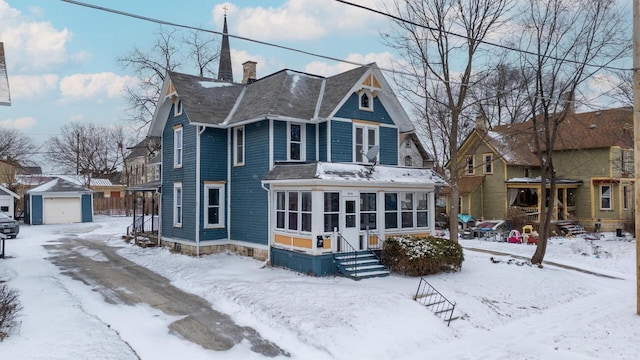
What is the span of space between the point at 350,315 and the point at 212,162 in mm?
10840

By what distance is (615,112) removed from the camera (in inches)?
1312

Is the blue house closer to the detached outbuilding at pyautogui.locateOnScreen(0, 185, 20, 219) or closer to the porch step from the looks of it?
the porch step

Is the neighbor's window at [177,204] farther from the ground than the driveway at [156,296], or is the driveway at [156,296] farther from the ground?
the neighbor's window at [177,204]

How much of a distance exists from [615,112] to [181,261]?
3195 cm

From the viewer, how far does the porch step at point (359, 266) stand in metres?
14.6

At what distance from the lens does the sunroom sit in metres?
15.0

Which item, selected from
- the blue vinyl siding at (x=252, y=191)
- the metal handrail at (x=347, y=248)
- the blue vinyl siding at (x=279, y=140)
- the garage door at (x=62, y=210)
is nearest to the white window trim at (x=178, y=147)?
the blue vinyl siding at (x=252, y=191)

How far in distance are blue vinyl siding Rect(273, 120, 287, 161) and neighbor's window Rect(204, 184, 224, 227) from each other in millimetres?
3552

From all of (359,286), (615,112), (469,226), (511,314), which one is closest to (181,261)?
(359,286)

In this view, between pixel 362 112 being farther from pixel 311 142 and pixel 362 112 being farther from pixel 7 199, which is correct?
pixel 7 199

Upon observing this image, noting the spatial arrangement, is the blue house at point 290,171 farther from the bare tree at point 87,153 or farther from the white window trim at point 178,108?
the bare tree at point 87,153

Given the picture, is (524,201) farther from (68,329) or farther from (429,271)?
(68,329)

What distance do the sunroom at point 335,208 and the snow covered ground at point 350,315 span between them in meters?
1.09

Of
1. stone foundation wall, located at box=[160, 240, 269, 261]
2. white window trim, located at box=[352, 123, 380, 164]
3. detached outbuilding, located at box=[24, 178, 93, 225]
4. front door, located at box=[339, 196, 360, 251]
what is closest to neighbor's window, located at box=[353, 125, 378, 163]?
white window trim, located at box=[352, 123, 380, 164]
